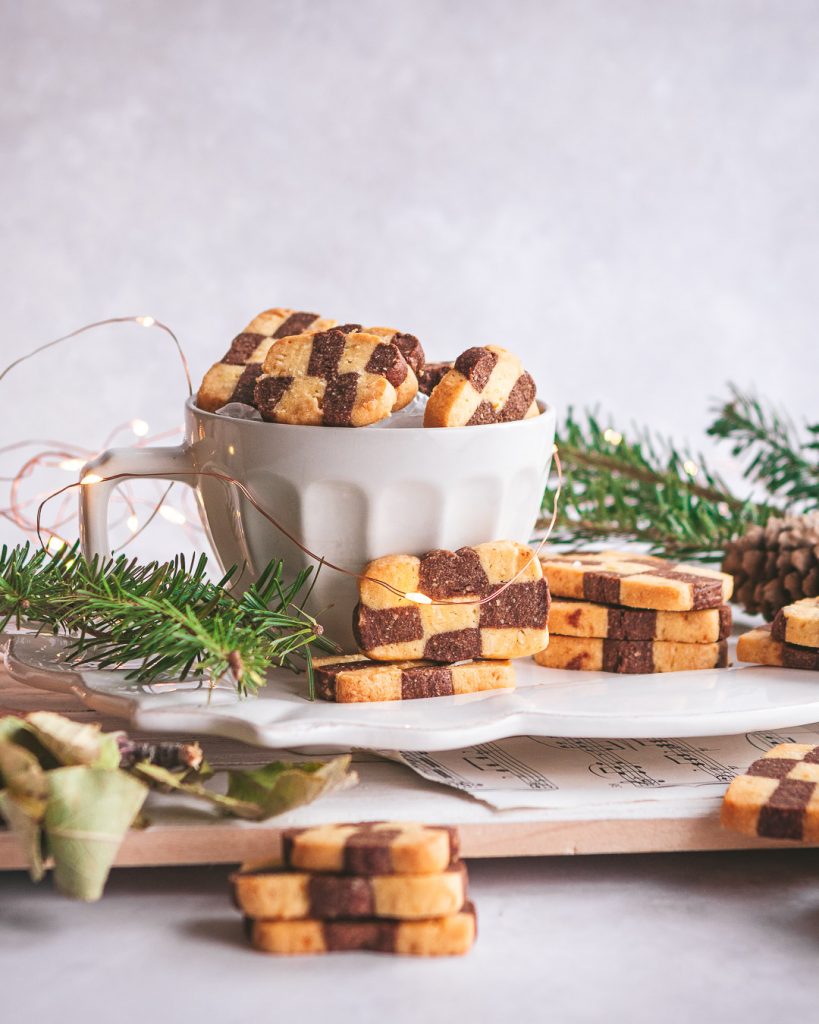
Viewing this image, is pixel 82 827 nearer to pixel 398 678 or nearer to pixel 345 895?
pixel 345 895

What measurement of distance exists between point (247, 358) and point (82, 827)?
604mm

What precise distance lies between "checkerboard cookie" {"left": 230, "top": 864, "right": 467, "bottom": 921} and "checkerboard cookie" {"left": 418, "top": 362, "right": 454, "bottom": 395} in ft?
1.93

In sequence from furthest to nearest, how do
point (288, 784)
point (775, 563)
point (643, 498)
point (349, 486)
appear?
point (643, 498)
point (775, 563)
point (349, 486)
point (288, 784)

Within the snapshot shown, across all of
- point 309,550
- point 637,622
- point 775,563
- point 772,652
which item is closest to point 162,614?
point 309,550

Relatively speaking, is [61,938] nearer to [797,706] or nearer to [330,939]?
[330,939]

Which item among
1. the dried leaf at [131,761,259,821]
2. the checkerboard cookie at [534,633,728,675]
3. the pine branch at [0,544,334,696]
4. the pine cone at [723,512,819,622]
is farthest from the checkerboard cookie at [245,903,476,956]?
the pine cone at [723,512,819,622]

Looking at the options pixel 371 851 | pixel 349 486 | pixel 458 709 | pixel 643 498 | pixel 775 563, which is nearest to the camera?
pixel 371 851

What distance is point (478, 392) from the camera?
4.25 feet

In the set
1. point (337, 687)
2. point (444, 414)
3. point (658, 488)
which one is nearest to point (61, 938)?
point (337, 687)

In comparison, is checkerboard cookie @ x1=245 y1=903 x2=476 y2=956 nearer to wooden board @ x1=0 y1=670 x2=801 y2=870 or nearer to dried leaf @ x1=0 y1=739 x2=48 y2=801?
wooden board @ x1=0 y1=670 x2=801 y2=870

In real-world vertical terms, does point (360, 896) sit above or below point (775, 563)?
below

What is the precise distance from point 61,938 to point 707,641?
0.72m

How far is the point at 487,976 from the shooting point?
0.97 m

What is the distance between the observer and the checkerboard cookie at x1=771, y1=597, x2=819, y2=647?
51.8 inches
